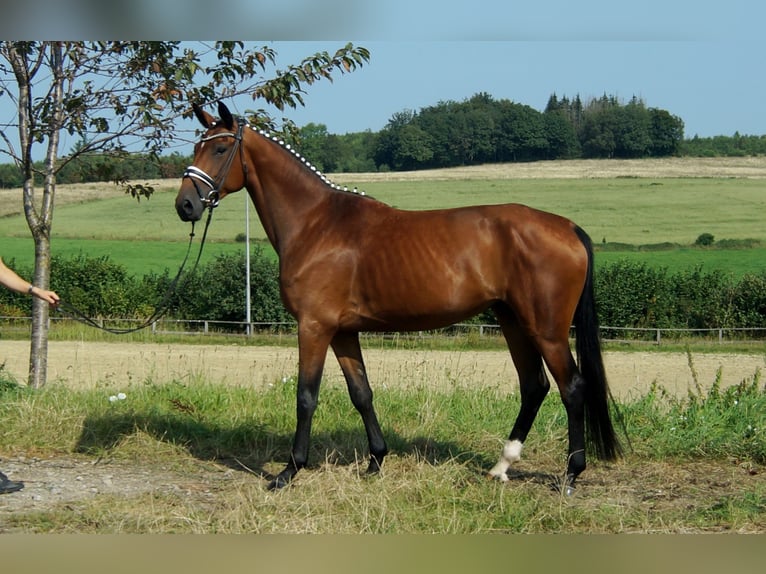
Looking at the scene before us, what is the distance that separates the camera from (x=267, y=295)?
28328mm

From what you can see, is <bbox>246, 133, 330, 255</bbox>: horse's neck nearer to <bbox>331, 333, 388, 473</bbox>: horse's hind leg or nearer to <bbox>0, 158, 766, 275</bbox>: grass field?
<bbox>331, 333, 388, 473</bbox>: horse's hind leg

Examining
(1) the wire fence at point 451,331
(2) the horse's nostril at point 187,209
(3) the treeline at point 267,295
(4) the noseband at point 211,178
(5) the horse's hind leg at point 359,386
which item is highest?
(4) the noseband at point 211,178

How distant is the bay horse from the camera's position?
577 centimetres

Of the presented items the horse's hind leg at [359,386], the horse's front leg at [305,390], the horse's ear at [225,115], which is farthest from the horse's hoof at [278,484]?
the horse's ear at [225,115]

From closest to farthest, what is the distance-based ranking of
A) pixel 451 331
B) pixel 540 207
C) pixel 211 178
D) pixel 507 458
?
1. pixel 211 178
2. pixel 507 458
3. pixel 451 331
4. pixel 540 207

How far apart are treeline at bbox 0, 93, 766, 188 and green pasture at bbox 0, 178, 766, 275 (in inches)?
65.3

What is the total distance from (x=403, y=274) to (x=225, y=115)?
66.9 inches

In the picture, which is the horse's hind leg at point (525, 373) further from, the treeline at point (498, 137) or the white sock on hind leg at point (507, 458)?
the treeline at point (498, 137)

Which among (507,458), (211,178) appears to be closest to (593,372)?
(507,458)

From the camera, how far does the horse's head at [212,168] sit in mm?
5891

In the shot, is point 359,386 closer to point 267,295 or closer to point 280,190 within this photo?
point 280,190

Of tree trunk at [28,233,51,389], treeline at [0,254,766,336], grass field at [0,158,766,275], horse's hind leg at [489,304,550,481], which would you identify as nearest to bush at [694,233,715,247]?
grass field at [0,158,766,275]

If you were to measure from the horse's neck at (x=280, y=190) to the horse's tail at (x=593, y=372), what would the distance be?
195cm

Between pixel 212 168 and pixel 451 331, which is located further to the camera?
pixel 451 331
